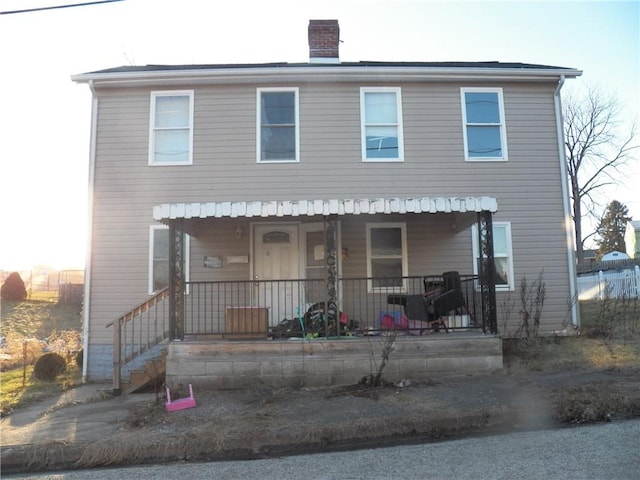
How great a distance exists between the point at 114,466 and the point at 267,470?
1.64m

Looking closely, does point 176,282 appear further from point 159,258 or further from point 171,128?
point 171,128

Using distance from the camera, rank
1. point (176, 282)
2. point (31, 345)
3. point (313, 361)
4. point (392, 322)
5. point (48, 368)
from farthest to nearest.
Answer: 1. point (31, 345)
2. point (48, 368)
3. point (392, 322)
4. point (176, 282)
5. point (313, 361)

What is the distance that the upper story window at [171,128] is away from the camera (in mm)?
10758

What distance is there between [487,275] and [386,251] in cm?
270

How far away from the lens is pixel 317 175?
10.6 m

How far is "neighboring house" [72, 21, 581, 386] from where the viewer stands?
34.4ft

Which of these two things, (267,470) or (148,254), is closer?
(267,470)

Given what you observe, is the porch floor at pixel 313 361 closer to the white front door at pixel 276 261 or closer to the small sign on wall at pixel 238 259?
the white front door at pixel 276 261

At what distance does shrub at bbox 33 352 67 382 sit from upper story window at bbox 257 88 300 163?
224 inches

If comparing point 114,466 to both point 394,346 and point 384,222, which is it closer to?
point 394,346

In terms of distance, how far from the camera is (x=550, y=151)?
11.0m

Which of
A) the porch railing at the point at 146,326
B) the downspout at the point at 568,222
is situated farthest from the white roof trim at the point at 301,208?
the downspout at the point at 568,222

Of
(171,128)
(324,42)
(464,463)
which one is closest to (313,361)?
(464,463)

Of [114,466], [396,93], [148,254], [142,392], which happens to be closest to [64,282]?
[148,254]
